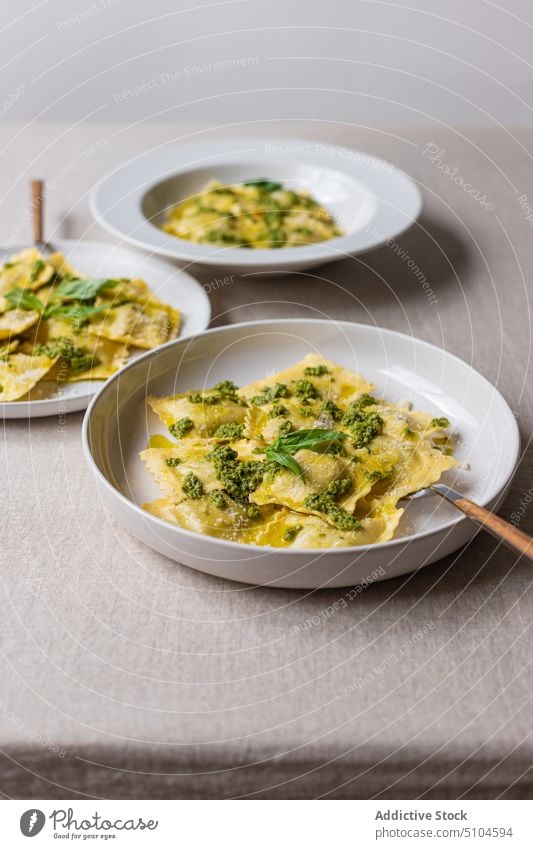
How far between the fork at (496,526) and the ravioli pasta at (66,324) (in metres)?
0.96

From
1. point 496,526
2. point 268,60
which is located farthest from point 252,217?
point 268,60

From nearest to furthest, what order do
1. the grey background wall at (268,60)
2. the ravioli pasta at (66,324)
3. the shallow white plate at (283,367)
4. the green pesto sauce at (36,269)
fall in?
the shallow white plate at (283,367) < the ravioli pasta at (66,324) < the green pesto sauce at (36,269) < the grey background wall at (268,60)

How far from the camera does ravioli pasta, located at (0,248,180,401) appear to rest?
2.01m

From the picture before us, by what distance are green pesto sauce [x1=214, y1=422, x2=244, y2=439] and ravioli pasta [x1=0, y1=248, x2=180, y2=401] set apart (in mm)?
421

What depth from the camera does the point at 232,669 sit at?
1311 millimetres

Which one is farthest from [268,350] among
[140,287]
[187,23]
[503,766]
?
[187,23]

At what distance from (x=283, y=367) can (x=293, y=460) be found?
558mm

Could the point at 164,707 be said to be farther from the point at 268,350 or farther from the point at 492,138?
the point at 492,138

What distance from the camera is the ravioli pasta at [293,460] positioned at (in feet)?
4.90

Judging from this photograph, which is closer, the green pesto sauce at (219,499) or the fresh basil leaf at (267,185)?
the green pesto sauce at (219,499)

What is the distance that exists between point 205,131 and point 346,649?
9.23 ft

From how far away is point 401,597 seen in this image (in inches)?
56.2

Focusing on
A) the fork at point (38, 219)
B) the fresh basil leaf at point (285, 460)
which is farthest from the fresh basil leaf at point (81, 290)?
the fresh basil leaf at point (285, 460)

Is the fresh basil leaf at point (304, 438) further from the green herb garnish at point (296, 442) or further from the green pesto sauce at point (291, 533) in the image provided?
the green pesto sauce at point (291, 533)
